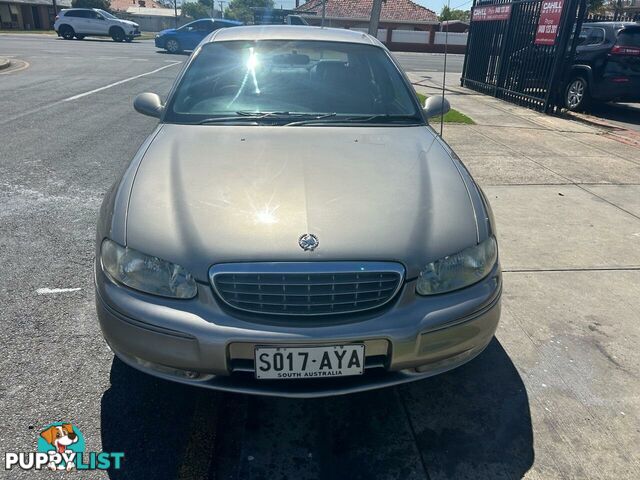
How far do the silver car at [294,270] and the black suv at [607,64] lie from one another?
343 inches

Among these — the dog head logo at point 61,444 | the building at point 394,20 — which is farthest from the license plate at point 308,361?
the building at point 394,20

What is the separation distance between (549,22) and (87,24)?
27.1m

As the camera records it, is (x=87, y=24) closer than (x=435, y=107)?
No

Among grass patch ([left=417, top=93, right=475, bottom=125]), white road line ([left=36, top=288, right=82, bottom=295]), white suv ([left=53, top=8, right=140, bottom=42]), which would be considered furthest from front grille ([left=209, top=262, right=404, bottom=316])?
white suv ([left=53, top=8, right=140, bottom=42])

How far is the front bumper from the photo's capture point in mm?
1924

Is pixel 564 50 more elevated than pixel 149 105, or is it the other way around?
pixel 564 50

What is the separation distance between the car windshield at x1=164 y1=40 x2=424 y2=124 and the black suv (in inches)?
305

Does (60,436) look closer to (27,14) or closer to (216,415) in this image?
(216,415)

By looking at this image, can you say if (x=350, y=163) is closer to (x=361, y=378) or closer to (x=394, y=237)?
(x=394, y=237)

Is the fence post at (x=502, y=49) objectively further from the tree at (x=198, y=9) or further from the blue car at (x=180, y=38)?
the tree at (x=198, y=9)

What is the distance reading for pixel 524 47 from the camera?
10.8m

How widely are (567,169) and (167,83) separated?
940cm

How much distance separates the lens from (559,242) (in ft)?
13.9

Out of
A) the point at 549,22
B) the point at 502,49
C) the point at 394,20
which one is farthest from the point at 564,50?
the point at 394,20
